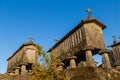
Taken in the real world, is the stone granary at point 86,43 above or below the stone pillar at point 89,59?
above

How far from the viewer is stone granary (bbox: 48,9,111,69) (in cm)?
1608

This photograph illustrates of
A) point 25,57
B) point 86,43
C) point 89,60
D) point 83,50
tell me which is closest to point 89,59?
point 89,60

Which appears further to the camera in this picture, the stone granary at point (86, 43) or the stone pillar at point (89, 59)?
the stone granary at point (86, 43)

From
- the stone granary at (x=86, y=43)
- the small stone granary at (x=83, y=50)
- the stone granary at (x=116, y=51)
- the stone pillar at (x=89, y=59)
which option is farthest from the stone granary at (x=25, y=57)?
the stone granary at (x=116, y=51)

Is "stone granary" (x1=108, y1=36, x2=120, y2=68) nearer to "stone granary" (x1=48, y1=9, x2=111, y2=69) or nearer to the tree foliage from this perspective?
"stone granary" (x1=48, y1=9, x2=111, y2=69)

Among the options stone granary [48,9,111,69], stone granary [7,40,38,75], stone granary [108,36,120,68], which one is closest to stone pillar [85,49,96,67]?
stone granary [48,9,111,69]

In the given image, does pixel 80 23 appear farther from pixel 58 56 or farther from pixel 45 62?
pixel 45 62

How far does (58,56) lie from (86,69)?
793cm

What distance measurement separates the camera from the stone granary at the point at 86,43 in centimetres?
1608

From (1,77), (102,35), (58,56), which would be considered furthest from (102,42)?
(1,77)

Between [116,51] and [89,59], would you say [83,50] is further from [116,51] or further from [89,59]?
[116,51]

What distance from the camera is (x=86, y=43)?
53.5 ft

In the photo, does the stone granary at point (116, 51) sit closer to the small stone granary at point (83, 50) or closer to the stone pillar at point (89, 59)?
the small stone granary at point (83, 50)

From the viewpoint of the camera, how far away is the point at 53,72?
10.7 meters
